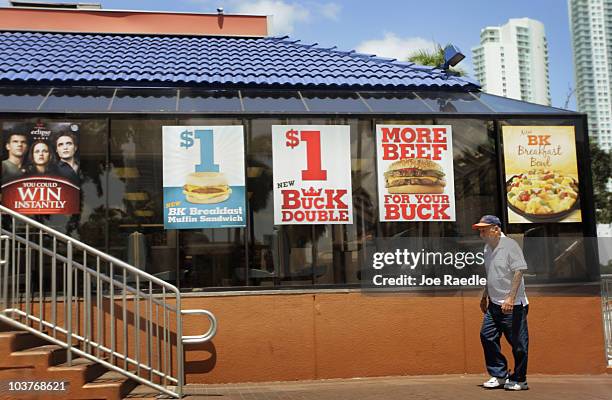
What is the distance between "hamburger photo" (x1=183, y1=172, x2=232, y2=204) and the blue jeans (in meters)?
3.45

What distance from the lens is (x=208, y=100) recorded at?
819 centimetres

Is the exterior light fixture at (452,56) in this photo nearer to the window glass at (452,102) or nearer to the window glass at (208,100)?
the window glass at (452,102)

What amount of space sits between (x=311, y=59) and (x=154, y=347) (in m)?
5.39

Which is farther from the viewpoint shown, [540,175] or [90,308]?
[540,175]

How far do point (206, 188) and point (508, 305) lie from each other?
380 centimetres

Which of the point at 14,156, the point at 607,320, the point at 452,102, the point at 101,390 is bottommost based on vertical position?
the point at 101,390

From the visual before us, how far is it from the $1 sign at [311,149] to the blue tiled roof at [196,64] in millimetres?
1069

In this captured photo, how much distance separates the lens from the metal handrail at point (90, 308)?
6289 mm

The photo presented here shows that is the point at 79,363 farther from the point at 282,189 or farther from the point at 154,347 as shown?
the point at 282,189

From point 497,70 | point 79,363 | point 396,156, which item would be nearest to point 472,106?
point 396,156

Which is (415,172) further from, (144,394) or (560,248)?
(144,394)

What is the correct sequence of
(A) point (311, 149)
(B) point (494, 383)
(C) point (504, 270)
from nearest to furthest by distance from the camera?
(C) point (504, 270)
(B) point (494, 383)
(A) point (311, 149)

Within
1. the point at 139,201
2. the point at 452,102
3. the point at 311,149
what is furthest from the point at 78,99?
the point at 452,102

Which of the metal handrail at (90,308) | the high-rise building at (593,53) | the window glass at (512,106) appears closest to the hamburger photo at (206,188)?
the metal handrail at (90,308)
